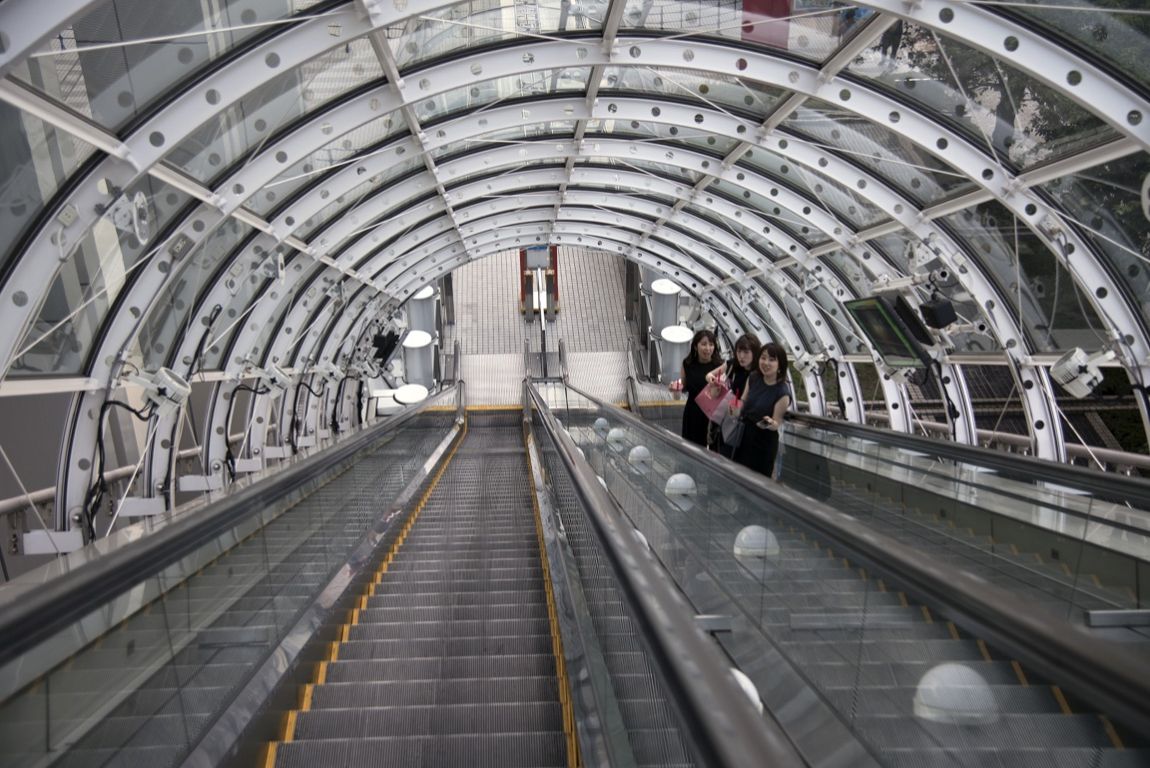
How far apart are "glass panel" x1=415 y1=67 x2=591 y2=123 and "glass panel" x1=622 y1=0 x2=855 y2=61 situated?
2062 millimetres

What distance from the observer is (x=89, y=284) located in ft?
33.8

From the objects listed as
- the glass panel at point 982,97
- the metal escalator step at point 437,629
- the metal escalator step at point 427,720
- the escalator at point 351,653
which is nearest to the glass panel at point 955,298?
the glass panel at point 982,97

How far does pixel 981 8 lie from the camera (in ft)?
27.8

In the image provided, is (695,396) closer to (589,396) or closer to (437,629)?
(437,629)

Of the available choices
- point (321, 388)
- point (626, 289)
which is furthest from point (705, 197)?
point (626, 289)

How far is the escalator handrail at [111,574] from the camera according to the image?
8.18ft

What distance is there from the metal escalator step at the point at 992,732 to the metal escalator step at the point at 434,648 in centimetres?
325

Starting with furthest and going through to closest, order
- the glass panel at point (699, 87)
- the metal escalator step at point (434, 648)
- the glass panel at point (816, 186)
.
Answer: the glass panel at point (816, 186) < the glass panel at point (699, 87) < the metal escalator step at point (434, 648)

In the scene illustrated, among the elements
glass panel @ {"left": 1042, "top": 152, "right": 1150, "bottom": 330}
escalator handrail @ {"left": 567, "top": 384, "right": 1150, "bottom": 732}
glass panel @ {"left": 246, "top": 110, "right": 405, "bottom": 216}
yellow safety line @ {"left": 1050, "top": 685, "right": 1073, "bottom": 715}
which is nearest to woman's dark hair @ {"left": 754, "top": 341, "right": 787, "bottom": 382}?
escalator handrail @ {"left": 567, "top": 384, "right": 1150, "bottom": 732}

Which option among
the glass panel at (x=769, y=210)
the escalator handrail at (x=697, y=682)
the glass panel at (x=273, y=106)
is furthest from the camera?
the glass panel at (x=769, y=210)

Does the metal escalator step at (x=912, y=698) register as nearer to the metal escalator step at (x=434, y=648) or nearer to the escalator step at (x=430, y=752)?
the escalator step at (x=430, y=752)

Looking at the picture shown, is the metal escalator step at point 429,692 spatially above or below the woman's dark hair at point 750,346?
below

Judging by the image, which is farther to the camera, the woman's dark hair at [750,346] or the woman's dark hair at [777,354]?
the woman's dark hair at [750,346]

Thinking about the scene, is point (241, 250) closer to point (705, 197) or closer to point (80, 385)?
point (80, 385)
